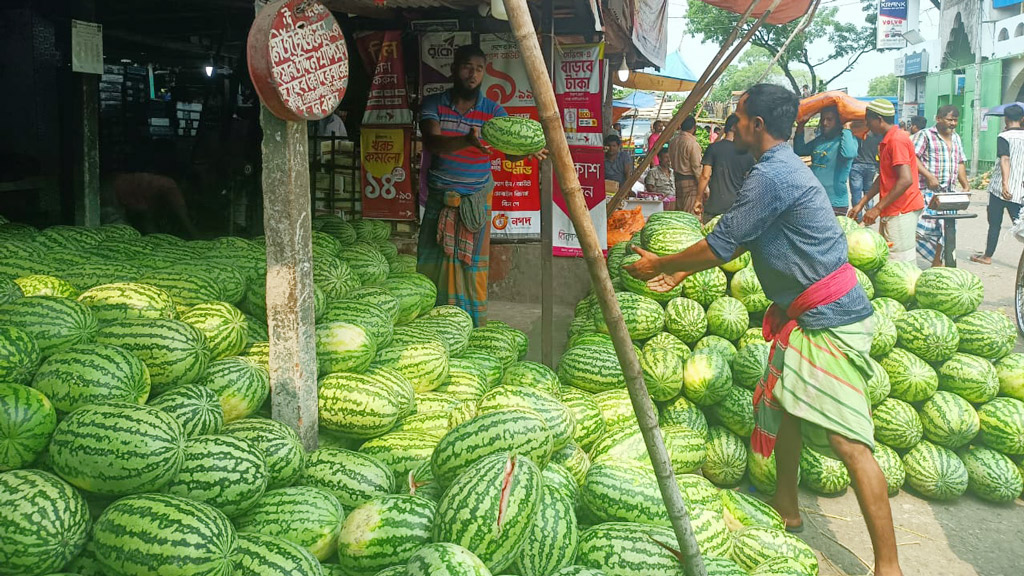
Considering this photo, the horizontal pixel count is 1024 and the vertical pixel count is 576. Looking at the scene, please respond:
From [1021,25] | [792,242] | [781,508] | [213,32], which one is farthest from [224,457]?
[1021,25]

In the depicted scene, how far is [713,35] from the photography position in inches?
1561

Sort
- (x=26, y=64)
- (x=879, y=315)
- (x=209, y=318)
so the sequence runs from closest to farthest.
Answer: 1. (x=209, y=318)
2. (x=879, y=315)
3. (x=26, y=64)

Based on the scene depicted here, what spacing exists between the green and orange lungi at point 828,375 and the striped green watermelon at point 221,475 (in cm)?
247

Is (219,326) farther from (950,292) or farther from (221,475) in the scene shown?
(950,292)

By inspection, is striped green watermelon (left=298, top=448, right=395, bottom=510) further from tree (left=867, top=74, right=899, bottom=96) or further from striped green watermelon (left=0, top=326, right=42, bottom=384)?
tree (left=867, top=74, right=899, bottom=96)

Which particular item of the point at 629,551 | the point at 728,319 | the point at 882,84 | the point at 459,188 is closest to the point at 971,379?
the point at 728,319

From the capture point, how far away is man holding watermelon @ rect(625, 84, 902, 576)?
135 inches

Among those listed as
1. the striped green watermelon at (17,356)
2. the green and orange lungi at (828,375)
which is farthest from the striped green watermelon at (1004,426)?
the striped green watermelon at (17,356)

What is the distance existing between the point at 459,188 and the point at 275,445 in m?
3.26

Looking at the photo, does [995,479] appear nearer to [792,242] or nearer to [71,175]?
[792,242]

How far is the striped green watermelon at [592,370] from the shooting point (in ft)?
13.8

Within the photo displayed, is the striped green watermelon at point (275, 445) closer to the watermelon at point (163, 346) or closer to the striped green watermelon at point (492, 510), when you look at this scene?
the watermelon at point (163, 346)

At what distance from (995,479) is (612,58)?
6966mm

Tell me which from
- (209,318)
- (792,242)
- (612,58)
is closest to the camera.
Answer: (209,318)
